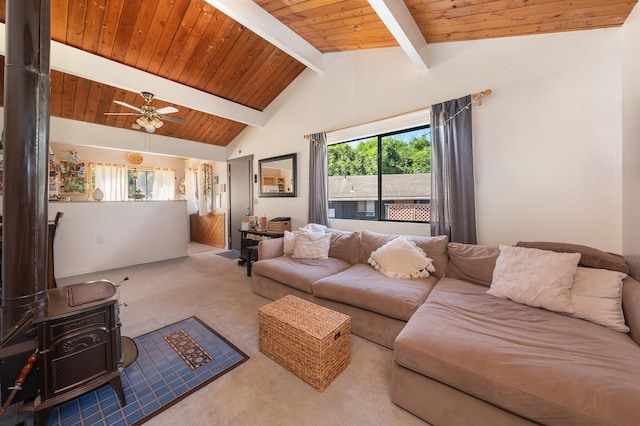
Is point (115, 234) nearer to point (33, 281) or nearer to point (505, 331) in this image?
point (33, 281)

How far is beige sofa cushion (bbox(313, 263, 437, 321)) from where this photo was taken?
1.85 m

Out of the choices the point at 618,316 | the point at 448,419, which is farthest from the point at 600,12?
the point at 448,419

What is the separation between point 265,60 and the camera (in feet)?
12.2

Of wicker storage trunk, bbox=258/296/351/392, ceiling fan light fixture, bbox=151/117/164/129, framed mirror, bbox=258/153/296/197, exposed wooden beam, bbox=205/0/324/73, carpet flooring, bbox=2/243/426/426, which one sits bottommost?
carpet flooring, bbox=2/243/426/426

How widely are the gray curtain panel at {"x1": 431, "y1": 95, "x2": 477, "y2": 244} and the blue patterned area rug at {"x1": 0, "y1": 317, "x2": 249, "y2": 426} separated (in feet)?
7.57

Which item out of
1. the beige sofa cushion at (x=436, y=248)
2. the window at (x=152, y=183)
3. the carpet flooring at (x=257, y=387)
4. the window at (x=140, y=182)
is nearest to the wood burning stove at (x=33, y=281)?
the carpet flooring at (x=257, y=387)

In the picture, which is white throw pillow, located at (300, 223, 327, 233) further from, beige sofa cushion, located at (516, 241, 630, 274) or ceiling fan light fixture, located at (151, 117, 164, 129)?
ceiling fan light fixture, located at (151, 117, 164, 129)

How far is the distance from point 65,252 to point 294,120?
4.30m

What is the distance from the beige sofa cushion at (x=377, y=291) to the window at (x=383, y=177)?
1.05m

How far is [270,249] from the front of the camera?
318 centimetres

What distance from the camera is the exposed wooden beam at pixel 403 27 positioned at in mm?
1915

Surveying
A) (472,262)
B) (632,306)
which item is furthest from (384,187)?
(632,306)

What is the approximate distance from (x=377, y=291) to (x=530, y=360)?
1005 millimetres

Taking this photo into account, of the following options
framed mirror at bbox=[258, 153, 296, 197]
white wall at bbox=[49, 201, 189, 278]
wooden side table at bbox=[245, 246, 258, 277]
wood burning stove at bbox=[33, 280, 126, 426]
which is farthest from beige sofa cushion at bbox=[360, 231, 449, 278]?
white wall at bbox=[49, 201, 189, 278]
